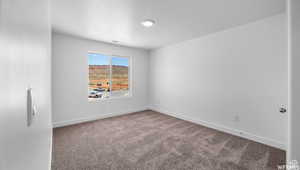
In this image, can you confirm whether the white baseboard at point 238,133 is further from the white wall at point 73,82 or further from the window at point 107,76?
the white wall at point 73,82

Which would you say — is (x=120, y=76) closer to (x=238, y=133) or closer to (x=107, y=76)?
(x=107, y=76)

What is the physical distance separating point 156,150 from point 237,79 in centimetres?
228

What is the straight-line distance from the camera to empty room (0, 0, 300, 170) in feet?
5.99

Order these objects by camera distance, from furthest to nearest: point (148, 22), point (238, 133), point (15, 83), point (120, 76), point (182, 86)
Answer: point (120, 76)
point (182, 86)
point (238, 133)
point (148, 22)
point (15, 83)

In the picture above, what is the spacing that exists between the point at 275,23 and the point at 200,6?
1.51 metres

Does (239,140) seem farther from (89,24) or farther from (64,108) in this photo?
(64,108)

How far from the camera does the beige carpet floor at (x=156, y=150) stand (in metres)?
1.83

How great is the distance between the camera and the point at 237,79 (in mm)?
2736

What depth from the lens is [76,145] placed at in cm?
234

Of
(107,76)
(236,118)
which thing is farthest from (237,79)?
(107,76)
